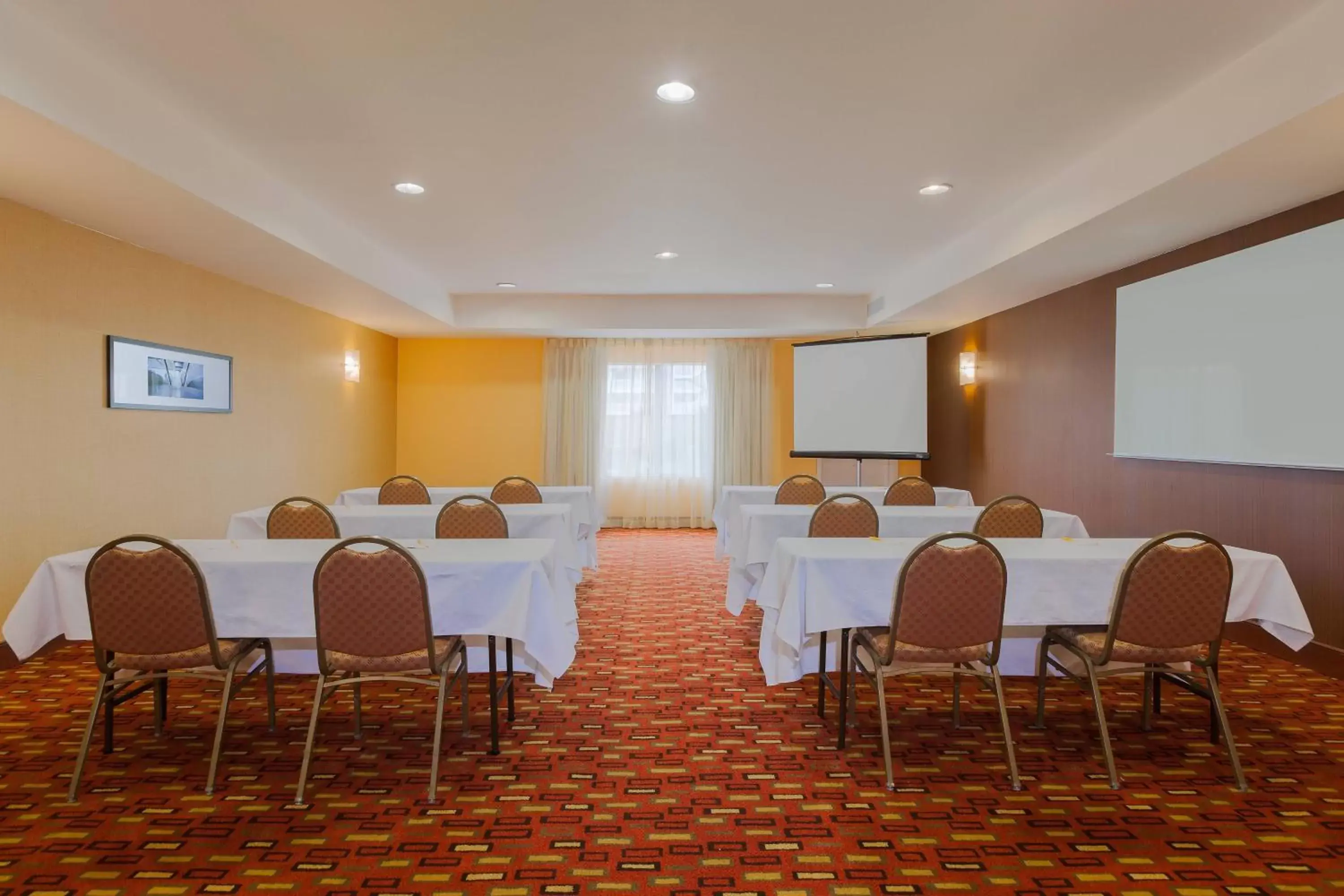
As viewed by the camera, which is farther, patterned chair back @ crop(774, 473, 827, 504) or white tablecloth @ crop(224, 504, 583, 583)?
patterned chair back @ crop(774, 473, 827, 504)

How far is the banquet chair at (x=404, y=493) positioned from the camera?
619cm

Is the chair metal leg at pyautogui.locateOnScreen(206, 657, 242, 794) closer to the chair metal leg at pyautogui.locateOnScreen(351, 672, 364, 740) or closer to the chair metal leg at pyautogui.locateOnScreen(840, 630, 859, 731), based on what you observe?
the chair metal leg at pyautogui.locateOnScreen(351, 672, 364, 740)

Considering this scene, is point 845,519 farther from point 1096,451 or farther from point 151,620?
point 151,620

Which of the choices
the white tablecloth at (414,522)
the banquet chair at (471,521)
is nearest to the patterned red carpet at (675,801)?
the banquet chair at (471,521)

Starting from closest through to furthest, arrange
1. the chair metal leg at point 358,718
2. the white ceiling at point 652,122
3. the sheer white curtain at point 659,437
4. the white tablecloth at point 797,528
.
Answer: the white ceiling at point 652,122 < the chair metal leg at point 358,718 < the white tablecloth at point 797,528 < the sheer white curtain at point 659,437

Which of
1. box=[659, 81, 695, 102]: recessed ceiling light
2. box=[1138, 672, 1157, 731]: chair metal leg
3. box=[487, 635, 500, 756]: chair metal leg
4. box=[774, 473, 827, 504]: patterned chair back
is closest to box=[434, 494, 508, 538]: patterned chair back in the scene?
box=[487, 635, 500, 756]: chair metal leg

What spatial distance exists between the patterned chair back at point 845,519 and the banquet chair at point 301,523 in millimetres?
2966

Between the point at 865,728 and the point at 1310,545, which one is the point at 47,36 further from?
the point at 1310,545

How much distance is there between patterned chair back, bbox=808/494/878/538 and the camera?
4.67m

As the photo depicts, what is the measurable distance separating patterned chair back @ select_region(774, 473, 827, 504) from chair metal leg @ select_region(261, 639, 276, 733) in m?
4.02

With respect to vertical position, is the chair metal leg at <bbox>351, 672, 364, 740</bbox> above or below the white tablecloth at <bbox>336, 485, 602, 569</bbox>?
below

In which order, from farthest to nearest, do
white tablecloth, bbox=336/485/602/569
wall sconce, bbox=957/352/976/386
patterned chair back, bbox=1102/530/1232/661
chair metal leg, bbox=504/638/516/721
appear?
wall sconce, bbox=957/352/976/386
white tablecloth, bbox=336/485/602/569
chair metal leg, bbox=504/638/516/721
patterned chair back, bbox=1102/530/1232/661

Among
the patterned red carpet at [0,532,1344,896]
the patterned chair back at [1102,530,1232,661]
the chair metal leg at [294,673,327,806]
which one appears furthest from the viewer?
the patterned chair back at [1102,530,1232,661]

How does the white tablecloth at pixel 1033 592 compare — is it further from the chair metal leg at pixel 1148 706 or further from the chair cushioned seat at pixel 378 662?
the chair cushioned seat at pixel 378 662
